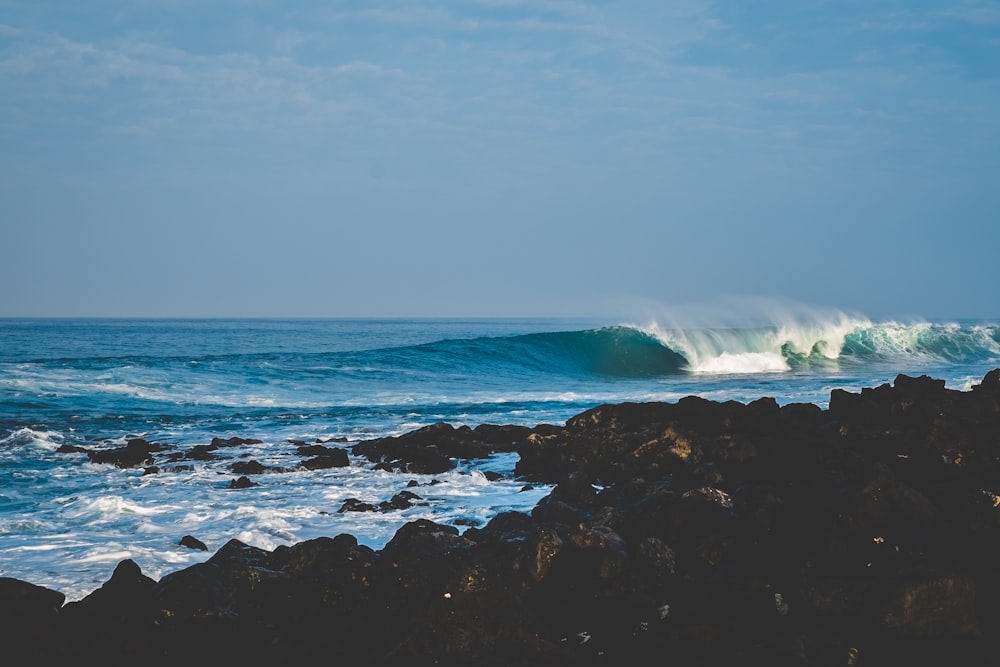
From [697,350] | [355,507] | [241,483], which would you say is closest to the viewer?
[355,507]

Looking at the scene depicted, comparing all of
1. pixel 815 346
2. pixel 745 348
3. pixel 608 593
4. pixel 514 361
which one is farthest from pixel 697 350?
pixel 608 593

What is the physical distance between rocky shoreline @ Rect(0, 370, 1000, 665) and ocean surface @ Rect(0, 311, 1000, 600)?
4.87ft

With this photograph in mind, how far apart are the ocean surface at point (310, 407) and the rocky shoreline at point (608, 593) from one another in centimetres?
148

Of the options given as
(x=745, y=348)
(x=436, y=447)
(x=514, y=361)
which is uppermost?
(x=745, y=348)

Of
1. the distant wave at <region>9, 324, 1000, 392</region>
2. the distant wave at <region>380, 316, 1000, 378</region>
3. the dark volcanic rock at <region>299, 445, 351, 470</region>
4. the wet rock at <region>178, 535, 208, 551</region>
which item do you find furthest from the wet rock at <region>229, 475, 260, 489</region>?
the distant wave at <region>380, 316, 1000, 378</region>

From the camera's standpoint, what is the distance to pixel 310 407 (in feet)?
62.3

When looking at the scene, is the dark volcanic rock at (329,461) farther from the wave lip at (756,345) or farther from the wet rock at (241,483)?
the wave lip at (756,345)

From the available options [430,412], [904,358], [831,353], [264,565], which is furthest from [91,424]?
[904,358]

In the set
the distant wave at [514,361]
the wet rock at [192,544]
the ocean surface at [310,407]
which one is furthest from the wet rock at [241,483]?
the distant wave at [514,361]

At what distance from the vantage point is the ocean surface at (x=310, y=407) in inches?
290

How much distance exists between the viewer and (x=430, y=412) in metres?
17.9

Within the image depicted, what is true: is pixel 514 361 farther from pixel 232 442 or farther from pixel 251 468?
pixel 251 468

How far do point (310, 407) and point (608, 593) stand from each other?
15.0 metres

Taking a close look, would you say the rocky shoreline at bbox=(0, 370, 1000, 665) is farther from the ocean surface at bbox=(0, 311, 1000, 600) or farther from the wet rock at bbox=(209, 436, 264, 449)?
the wet rock at bbox=(209, 436, 264, 449)
